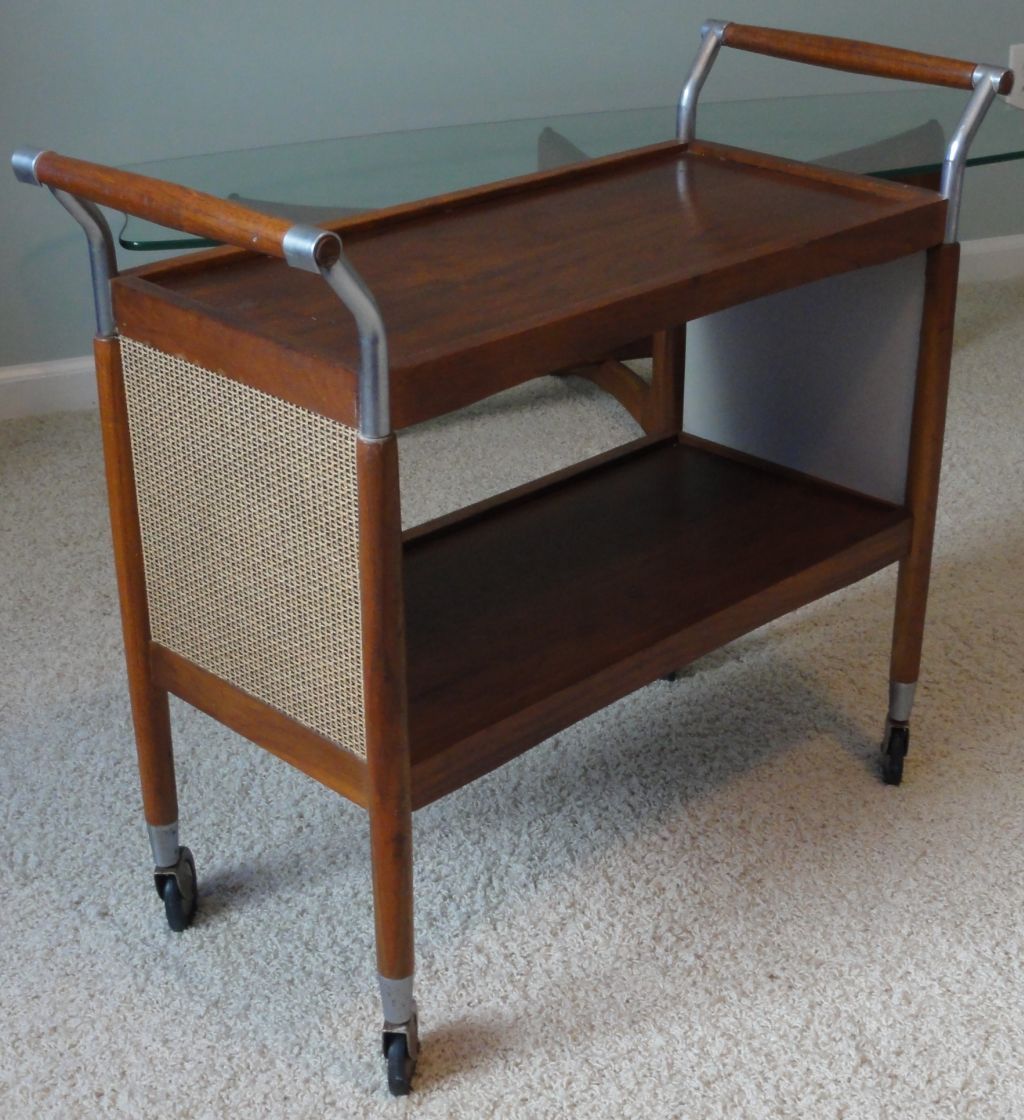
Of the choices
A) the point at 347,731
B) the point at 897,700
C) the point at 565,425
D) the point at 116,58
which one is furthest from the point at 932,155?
the point at 347,731

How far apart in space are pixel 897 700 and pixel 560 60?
6.07 feet

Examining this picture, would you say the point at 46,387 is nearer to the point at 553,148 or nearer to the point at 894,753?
the point at 553,148

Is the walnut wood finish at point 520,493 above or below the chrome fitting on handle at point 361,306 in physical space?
below

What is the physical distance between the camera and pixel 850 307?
73.3 inches

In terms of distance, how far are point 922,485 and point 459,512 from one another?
0.58 m

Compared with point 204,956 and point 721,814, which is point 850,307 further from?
point 204,956

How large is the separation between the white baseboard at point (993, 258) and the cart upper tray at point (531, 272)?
2.09 metres

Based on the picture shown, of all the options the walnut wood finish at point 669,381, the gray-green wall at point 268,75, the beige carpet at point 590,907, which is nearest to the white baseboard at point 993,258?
the gray-green wall at point 268,75

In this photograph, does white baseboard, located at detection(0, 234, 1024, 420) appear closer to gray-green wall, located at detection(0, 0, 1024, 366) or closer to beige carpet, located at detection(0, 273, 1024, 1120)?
gray-green wall, located at detection(0, 0, 1024, 366)

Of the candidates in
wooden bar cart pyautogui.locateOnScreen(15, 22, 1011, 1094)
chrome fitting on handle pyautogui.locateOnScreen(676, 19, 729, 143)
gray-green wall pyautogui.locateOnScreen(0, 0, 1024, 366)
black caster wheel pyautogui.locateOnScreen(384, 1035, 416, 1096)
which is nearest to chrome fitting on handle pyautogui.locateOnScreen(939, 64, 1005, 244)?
wooden bar cart pyautogui.locateOnScreen(15, 22, 1011, 1094)

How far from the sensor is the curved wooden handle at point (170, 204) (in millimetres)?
1189

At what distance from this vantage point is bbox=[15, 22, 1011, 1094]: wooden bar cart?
51.8 inches

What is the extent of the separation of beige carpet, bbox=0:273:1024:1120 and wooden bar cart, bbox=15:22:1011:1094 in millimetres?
97

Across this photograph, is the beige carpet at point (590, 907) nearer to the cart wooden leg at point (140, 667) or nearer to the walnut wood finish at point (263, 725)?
the cart wooden leg at point (140, 667)
